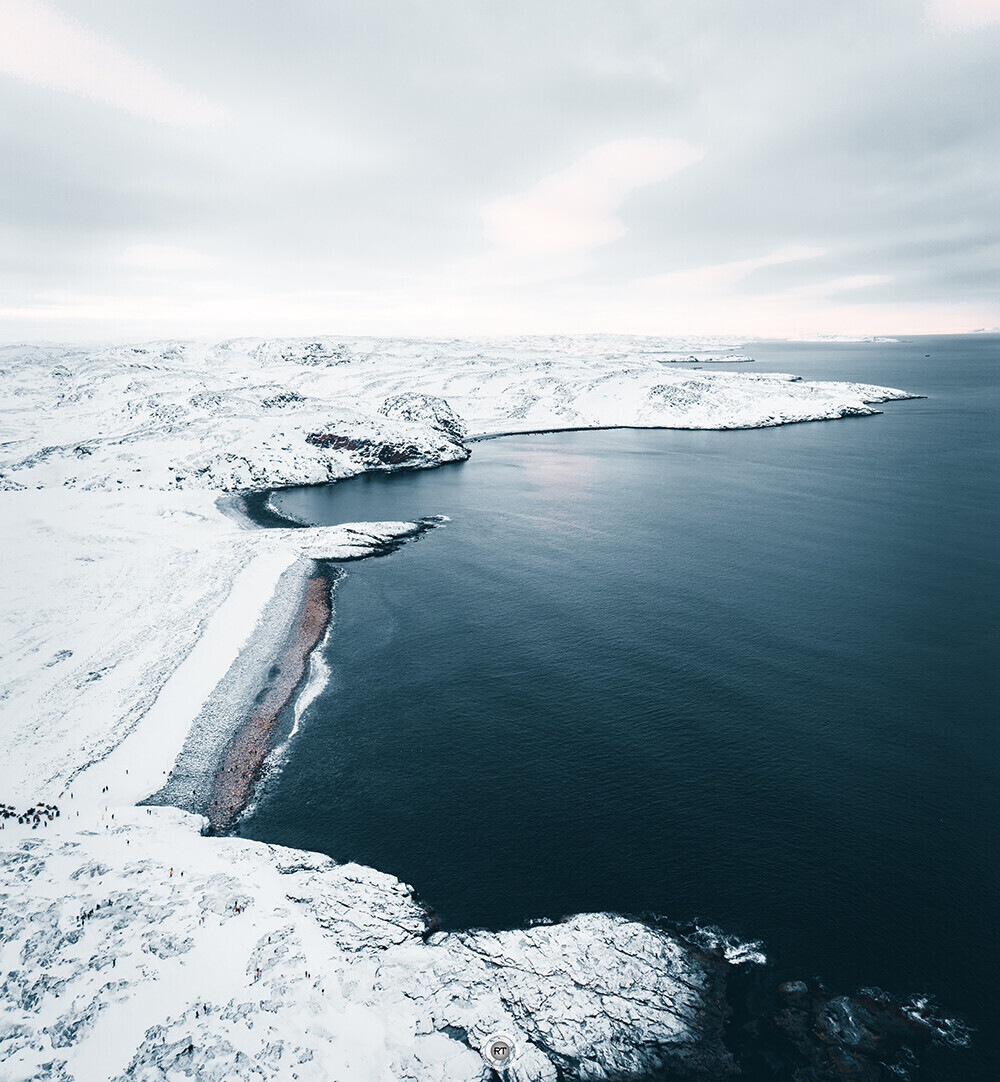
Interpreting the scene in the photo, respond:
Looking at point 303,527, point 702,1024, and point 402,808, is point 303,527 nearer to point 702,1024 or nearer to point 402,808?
point 402,808

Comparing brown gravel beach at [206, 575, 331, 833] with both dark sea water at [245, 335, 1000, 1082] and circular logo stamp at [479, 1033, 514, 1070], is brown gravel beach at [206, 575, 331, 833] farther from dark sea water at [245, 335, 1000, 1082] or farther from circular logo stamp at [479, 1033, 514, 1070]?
circular logo stamp at [479, 1033, 514, 1070]

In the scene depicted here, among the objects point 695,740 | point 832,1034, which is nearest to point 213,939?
point 832,1034

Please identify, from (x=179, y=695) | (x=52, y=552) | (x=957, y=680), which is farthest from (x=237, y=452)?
(x=957, y=680)

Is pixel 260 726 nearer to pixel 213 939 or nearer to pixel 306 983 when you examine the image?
pixel 213 939

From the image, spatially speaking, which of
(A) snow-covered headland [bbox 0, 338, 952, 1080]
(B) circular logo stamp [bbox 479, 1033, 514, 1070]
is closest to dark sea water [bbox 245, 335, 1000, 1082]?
(A) snow-covered headland [bbox 0, 338, 952, 1080]

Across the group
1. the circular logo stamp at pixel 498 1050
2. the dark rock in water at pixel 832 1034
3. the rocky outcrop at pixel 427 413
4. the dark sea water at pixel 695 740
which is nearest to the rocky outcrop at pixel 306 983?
the circular logo stamp at pixel 498 1050
